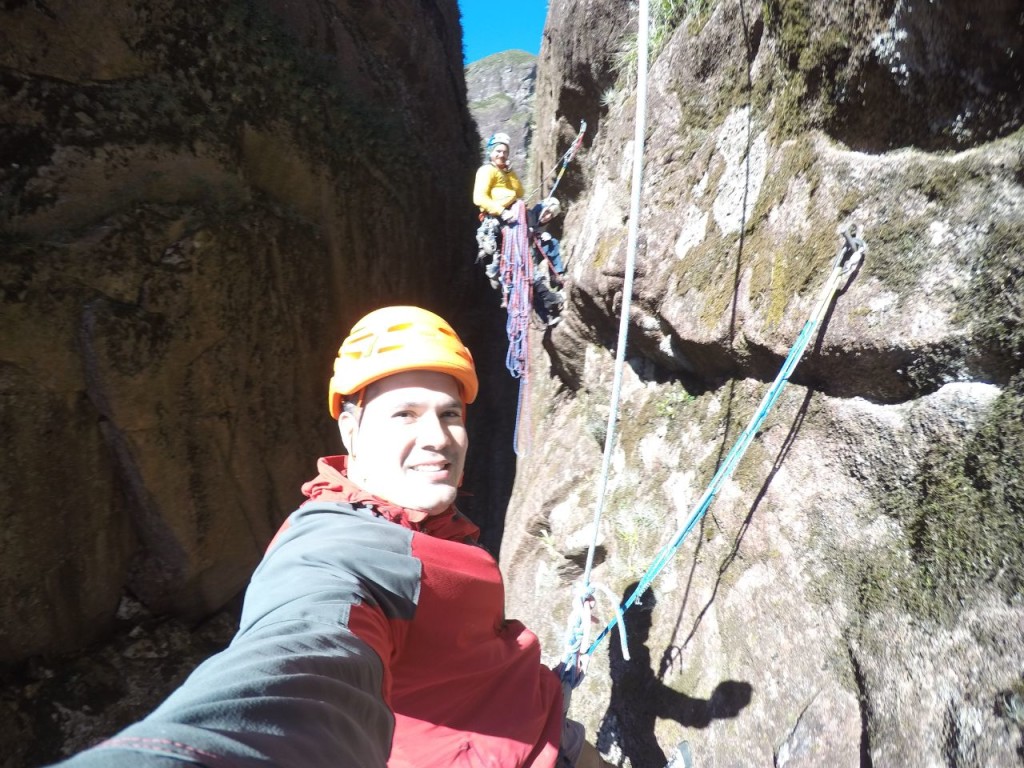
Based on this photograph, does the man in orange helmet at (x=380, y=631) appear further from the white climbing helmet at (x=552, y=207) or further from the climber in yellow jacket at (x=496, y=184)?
the climber in yellow jacket at (x=496, y=184)

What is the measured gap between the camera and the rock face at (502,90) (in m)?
28.2

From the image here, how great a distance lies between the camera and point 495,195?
17.4ft

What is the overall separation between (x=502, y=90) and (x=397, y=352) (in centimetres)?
3633

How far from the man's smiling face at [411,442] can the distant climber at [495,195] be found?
3.86 m

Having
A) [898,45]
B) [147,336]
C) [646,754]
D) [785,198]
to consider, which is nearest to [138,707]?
[147,336]

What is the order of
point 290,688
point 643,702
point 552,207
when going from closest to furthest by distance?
1. point 290,688
2. point 643,702
3. point 552,207

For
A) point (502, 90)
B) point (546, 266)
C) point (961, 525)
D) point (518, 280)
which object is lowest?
point (961, 525)

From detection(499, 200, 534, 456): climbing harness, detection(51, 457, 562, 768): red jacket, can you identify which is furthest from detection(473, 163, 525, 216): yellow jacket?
detection(51, 457, 562, 768): red jacket

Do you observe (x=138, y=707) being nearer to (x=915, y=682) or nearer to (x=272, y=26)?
(x=915, y=682)

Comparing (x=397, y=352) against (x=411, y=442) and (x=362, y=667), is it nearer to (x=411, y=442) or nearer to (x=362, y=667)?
(x=411, y=442)

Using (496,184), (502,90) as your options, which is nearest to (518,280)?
(496,184)

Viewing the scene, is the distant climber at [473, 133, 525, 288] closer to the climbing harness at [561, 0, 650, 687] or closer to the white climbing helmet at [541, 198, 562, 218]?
the white climbing helmet at [541, 198, 562, 218]

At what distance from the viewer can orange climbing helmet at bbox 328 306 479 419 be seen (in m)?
1.63

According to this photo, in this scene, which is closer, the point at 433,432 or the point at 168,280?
the point at 433,432
